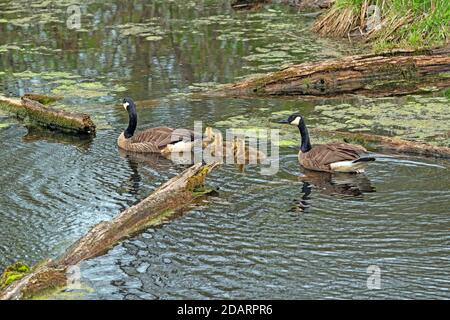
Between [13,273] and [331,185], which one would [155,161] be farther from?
[13,273]

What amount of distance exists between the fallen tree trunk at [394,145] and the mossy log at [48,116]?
338 centimetres

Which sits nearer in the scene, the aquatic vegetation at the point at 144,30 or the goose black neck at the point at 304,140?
the goose black neck at the point at 304,140

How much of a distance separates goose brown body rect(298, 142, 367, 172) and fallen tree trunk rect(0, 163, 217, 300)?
110cm

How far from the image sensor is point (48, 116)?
12977mm

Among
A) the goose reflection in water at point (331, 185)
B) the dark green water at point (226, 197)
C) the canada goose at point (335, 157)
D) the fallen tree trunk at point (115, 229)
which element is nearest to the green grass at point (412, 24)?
the dark green water at point (226, 197)

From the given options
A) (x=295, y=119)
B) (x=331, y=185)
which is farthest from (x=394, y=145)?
(x=295, y=119)

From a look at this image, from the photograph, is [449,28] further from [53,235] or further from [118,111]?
[53,235]

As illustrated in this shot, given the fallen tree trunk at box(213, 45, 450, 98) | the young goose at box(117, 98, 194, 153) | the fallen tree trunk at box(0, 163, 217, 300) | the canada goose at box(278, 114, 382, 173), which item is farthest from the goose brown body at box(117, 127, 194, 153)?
the fallen tree trunk at box(213, 45, 450, 98)

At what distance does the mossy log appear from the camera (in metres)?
12.6

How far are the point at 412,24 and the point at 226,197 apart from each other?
7.28 meters

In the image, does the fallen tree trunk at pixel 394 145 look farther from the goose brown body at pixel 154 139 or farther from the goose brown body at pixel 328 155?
the goose brown body at pixel 154 139

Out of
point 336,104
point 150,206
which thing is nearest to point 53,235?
point 150,206

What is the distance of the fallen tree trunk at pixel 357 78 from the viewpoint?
1391cm

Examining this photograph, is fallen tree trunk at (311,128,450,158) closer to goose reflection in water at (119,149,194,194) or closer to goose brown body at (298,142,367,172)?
goose brown body at (298,142,367,172)
